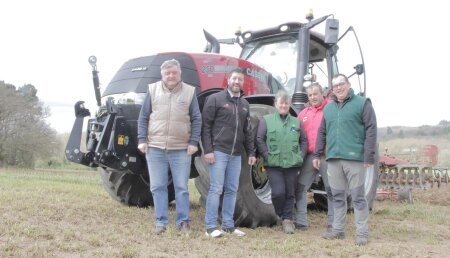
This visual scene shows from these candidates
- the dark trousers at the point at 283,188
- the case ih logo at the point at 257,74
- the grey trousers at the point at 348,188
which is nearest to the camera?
the grey trousers at the point at 348,188

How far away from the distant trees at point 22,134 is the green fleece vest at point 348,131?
27494 millimetres

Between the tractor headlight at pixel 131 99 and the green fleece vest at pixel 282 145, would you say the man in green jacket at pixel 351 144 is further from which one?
the tractor headlight at pixel 131 99

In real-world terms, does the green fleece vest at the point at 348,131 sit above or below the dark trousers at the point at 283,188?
above

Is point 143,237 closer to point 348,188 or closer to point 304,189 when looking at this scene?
point 304,189

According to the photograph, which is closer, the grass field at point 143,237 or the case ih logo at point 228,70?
the grass field at point 143,237

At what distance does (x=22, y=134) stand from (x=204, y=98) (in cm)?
2712

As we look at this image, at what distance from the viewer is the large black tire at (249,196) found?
5126mm

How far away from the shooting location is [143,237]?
438 cm

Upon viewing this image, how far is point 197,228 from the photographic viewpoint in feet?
16.7

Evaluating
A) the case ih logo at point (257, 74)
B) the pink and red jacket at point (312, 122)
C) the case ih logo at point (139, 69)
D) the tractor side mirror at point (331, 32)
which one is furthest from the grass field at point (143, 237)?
the tractor side mirror at point (331, 32)

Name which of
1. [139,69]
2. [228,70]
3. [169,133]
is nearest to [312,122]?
[228,70]

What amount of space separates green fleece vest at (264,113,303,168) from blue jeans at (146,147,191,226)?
0.98 metres

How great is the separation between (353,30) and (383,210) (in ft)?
9.27

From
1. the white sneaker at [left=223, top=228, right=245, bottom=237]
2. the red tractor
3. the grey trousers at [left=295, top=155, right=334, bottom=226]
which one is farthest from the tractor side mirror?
the white sneaker at [left=223, top=228, right=245, bottom=237]
